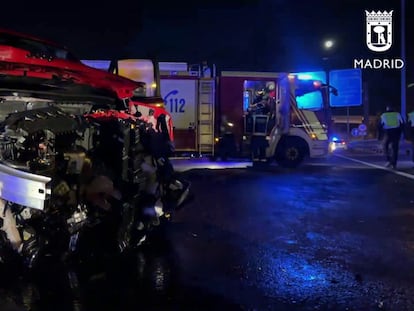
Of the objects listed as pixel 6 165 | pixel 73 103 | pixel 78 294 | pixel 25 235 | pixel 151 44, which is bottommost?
pixel 78 294

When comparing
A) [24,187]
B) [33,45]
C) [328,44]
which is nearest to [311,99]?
[33,45]

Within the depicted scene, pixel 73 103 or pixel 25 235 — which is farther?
pixel 73 103

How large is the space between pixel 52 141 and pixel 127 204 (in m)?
0.95

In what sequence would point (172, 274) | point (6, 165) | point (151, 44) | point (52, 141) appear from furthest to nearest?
point (151, 44), point (172, 274), point (52, 141), point (6, 165)

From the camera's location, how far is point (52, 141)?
13.6ft

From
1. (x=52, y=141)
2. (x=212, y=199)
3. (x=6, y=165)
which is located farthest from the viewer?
(x=212, y=199)

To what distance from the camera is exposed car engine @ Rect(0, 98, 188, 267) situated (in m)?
3.90

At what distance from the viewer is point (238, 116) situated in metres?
13.9

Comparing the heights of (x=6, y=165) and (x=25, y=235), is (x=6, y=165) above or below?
above

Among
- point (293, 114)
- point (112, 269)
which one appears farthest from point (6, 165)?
point (293, 114)

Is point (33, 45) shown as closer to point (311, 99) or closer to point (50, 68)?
point (50, 68)

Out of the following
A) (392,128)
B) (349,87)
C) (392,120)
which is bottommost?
(392,128)

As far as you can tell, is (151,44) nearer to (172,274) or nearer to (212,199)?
(212,199)

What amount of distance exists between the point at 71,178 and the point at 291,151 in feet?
33.8
